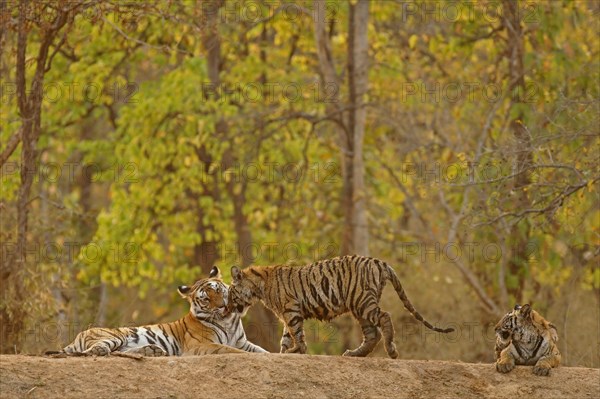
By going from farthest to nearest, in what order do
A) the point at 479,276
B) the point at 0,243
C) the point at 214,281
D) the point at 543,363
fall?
1. the point at 479,276
2. the point at 0,243
3. the point at 214,281
4. the point at 543,363

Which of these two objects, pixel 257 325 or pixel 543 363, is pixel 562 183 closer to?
pixel 543 363

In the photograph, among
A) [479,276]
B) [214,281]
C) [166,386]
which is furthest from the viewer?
[479,276]

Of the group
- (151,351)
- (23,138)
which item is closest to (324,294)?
(151,351)

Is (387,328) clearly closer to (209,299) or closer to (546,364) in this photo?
(546,364)

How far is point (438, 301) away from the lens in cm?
2538

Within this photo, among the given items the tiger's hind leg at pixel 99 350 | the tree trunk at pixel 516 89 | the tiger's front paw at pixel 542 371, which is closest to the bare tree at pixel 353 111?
the tree trunk at pixel 516 89

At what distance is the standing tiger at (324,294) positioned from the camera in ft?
40.0

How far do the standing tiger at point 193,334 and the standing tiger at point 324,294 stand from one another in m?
0.25

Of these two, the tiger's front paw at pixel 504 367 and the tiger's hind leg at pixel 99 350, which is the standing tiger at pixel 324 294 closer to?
the tiger's front paw at pixel 504 367

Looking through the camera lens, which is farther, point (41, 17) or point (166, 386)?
point (41, 17)

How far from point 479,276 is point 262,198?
5002 mm

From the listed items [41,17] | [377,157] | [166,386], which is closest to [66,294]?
[377,157]

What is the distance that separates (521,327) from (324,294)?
2.03 m

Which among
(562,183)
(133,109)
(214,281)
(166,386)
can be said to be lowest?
(166,386)
